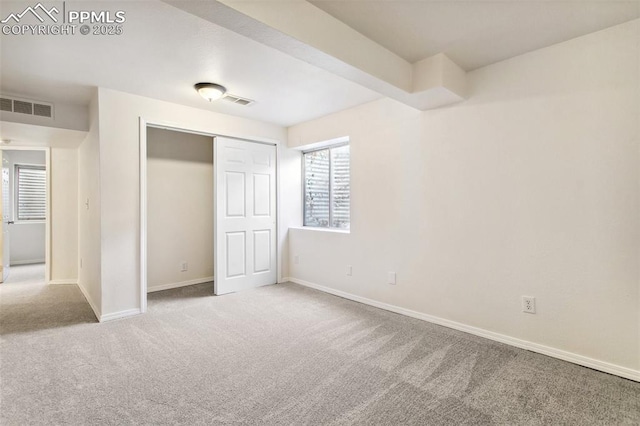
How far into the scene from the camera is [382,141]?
3428 mm

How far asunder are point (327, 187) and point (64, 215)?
4219 mm

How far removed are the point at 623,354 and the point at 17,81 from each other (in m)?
5.43

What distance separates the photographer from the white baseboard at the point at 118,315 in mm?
3068

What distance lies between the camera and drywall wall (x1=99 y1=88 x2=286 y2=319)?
3.11m

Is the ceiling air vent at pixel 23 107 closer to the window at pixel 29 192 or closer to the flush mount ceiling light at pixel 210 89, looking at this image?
the flush mount ceiling light at pixel 210 89

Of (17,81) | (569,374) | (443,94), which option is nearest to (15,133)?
(17,81)

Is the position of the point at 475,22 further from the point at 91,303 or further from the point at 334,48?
the point at 91,303

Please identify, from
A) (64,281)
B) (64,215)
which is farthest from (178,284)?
(64,215)

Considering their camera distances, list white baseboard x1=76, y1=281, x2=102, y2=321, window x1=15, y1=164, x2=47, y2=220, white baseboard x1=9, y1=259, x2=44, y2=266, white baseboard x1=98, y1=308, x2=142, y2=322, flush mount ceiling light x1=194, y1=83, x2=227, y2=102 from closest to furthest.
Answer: flush mount ceiling light x1=194, y1=83, x2=227, y2=102
white baseboard x1=98, y1=308, x2=142, y2=322
white baseboard x1=76, y1=281, x2=102, y2=321
white baseboard x1=9, y1=259, x2=44, y2=266
window x1=15, y1=164, x2=47, y2=220

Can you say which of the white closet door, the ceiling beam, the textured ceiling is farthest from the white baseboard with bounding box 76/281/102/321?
the textured ceiling

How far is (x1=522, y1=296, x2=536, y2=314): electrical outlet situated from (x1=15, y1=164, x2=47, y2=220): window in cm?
873

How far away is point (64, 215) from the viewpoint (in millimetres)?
4820

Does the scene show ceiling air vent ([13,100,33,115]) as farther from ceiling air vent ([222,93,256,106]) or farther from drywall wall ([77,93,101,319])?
ceiling air vent ([222,93,256,106])

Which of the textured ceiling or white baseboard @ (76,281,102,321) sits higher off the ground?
the textured ceiling
